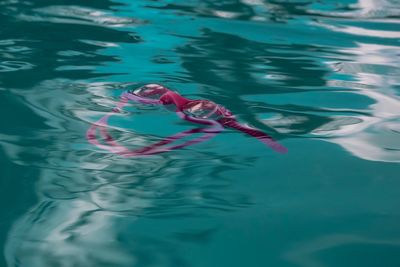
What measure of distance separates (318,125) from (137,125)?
16.8 inches

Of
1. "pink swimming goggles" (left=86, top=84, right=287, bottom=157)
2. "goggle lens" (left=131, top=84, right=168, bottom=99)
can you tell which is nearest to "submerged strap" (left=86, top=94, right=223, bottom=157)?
"pink swimming goggles" (left=86, top=84, right=287, bottom=157)

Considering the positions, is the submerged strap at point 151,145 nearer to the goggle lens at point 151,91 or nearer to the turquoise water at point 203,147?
the turquoise water at point 203,147

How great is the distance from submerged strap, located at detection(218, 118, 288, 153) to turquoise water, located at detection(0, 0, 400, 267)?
24 mm

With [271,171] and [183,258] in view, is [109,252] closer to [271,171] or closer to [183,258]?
[183,258]

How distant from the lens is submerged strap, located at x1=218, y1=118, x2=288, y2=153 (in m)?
1.44

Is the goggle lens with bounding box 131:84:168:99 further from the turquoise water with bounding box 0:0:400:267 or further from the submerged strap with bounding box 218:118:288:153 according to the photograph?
the submerged strap with bounding box 218:118:288:153

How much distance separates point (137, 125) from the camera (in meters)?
1.53

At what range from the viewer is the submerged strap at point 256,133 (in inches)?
56.7

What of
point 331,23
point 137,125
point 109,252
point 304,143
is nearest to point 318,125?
point 304,143

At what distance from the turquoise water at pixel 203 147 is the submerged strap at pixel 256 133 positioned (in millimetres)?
24

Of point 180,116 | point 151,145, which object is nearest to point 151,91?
point 180,116

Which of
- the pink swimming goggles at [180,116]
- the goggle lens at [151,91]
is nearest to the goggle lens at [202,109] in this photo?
the pink swimming goggles at [180,116]

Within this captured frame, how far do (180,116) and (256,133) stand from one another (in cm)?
20

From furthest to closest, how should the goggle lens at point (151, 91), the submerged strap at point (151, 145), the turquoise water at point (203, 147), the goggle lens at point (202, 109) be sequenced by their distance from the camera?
the goggle lens at point (151, 91)
the goggle lens at point (202, 109)
the submerged strap at point (151, 145)
the turquoise water at point (203, 147)
